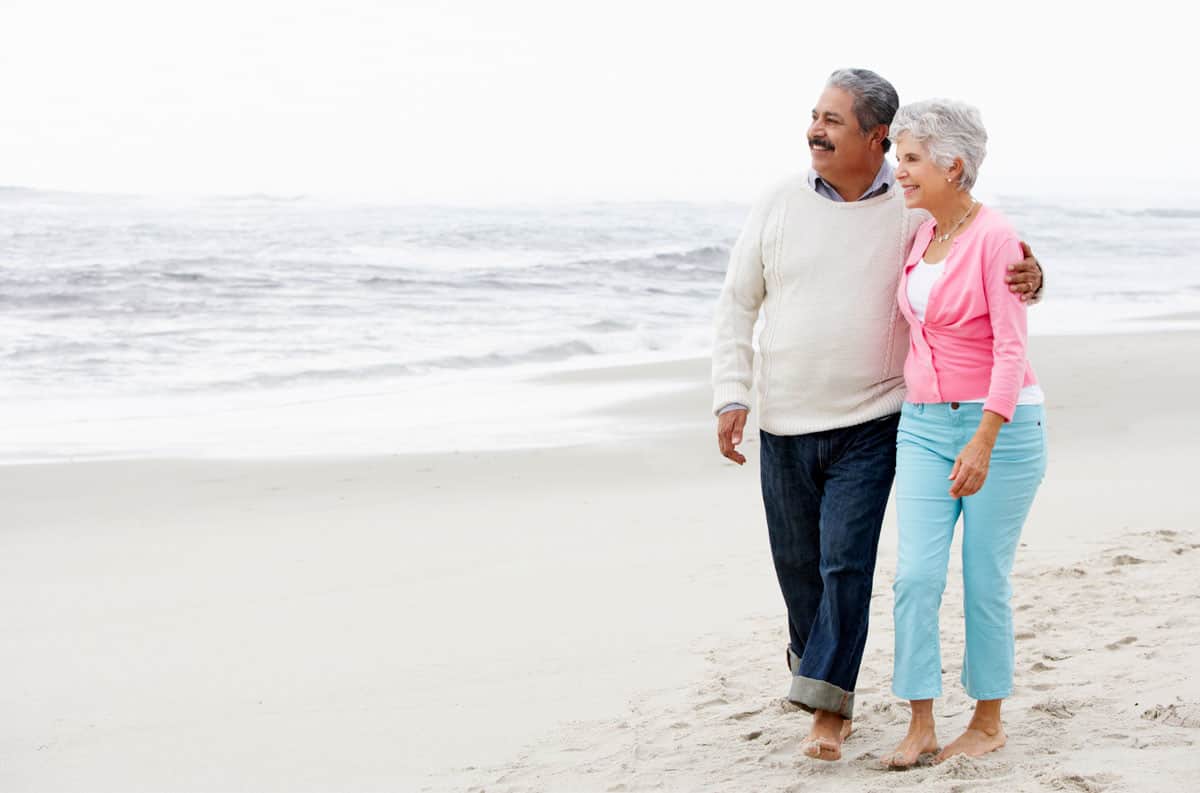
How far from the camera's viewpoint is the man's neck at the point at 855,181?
325cm

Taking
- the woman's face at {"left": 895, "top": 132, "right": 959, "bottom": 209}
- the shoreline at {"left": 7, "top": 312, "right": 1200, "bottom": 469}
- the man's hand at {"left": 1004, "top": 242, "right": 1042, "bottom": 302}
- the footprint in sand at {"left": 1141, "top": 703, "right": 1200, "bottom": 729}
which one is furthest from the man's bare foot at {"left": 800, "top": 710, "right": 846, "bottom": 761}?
the shoreline at {"left": 7, "top": 312, "right": 1200, "bottom": 469}

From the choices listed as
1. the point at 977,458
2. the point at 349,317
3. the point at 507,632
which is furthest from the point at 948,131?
the point at 349,317

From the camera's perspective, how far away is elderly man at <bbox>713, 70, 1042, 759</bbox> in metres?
3.22

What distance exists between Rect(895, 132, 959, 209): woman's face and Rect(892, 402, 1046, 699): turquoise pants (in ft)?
1.49

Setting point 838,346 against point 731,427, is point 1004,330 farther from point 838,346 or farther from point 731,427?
point 731,427

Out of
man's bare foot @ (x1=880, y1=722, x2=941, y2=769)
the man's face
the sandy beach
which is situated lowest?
the sandy beach

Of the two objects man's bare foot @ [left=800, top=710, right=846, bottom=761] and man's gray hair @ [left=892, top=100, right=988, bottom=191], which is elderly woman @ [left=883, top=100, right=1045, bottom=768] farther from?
man's bare foot @ [left=800, top=710, right=846, bottom=761]

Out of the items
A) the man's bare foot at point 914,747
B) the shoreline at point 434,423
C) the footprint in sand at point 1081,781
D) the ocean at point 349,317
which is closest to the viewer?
the footprint in sand at point 1081,781

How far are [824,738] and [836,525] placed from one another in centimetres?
52

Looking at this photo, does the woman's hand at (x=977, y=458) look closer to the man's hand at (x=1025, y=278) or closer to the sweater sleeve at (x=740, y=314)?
the man's hand at (x=1025, y=278)

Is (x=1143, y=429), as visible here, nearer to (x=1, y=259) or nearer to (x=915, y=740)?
(x=915, y=740)

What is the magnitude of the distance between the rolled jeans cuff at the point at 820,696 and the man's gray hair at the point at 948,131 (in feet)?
3.94

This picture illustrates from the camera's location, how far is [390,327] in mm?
16719

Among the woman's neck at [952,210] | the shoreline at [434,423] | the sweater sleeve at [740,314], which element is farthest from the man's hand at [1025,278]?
the shoreline at [434,423]
